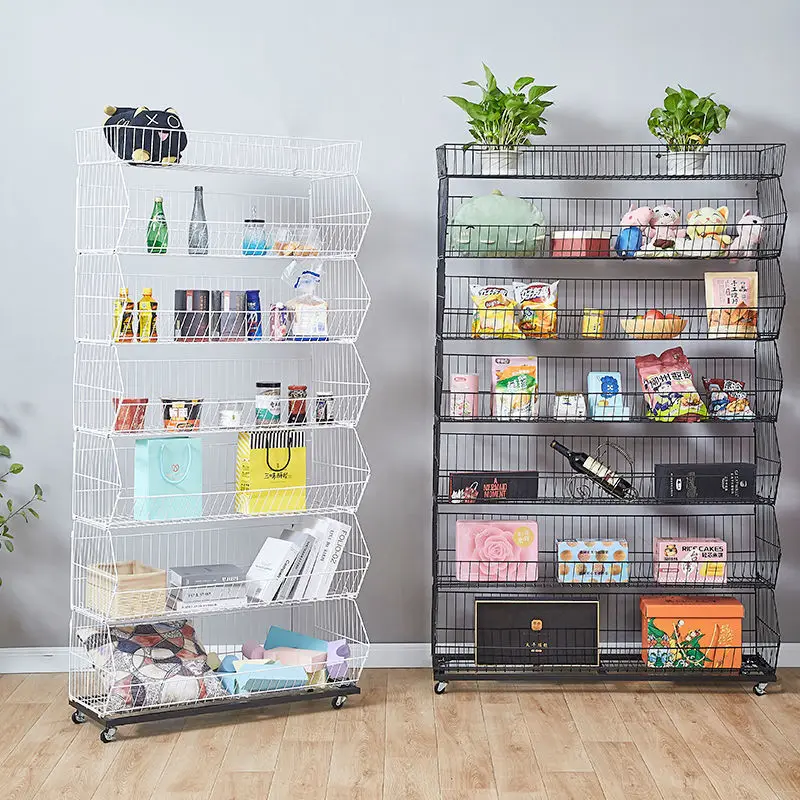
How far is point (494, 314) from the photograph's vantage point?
12.5ft

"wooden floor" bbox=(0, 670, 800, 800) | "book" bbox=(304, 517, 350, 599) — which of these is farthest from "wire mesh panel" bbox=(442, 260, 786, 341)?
"wooden floor" bbox=(0, 670, 800, 800)

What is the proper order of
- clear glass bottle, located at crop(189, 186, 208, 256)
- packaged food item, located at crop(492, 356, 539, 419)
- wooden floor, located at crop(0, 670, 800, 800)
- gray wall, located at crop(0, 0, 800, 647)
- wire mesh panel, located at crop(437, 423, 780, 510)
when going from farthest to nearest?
wire mesh panel, located at crop(437, 423, 780, 510) → gray wall, located at crop(0, 0, 800, 647) → packaged food item, located at crop(492, 356, 539, 419) → clear glass bottle, located at crop(189, 186, 208, 256) → wooden floor, located at crop(0, 670, 800, 800)

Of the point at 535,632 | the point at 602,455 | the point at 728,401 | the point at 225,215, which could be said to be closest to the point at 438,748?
the point at 535,632

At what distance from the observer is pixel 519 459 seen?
13.6ft

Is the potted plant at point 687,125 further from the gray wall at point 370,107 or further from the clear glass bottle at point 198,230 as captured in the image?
the clear glass bottle at point 198,230

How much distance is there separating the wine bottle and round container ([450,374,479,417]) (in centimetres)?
35

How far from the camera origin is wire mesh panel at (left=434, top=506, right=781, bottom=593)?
3.90 m

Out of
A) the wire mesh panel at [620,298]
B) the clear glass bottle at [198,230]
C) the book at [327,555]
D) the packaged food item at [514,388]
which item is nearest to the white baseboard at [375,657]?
the book at [327,555]

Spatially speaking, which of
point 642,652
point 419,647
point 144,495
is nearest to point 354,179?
point 144,495

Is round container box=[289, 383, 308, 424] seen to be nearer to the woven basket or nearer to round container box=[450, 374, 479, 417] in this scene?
round container box=[450, 374, 479, 417]

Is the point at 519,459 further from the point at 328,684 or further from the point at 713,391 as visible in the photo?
the point at 328,684

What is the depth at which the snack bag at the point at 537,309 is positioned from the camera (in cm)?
381

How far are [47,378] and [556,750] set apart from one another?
220 cm

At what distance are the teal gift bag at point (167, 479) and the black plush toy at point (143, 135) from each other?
2.92 feet
